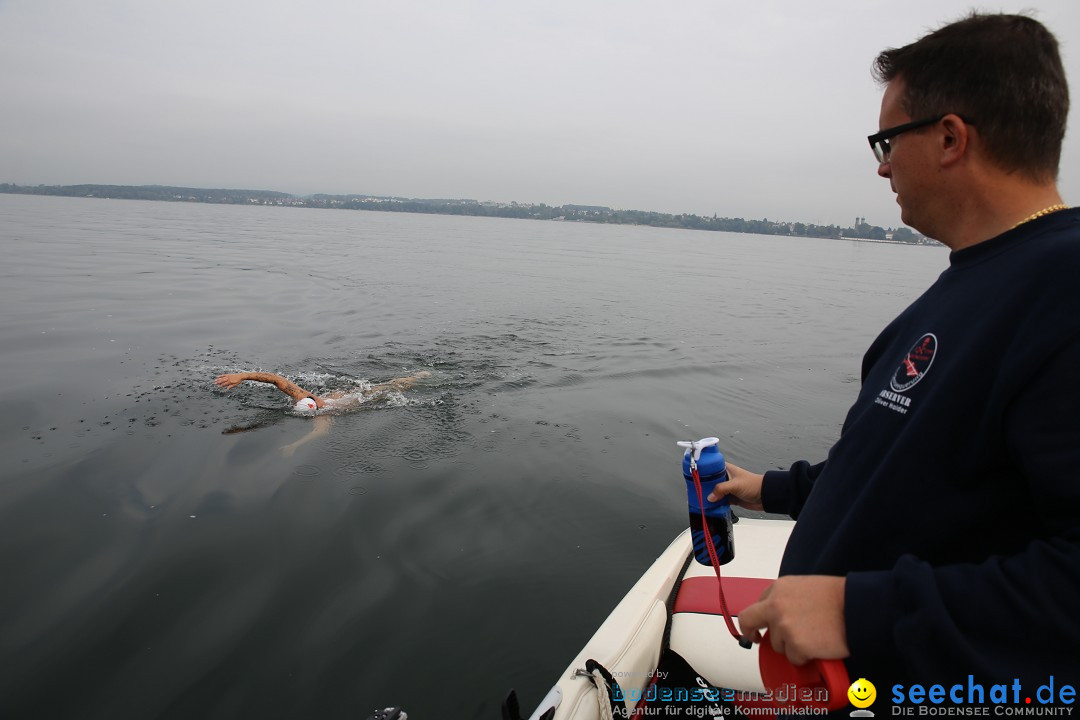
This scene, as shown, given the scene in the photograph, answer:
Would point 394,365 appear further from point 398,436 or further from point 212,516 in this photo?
point 212,516

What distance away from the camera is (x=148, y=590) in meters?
4.45

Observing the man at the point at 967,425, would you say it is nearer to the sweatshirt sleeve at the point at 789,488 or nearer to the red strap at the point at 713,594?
the sweatshirt sleeve at the point at 789,488

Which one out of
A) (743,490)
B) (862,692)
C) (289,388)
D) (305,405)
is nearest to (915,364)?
(862,692)

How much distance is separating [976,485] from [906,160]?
78 cm

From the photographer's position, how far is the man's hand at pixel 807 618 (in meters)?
1.25

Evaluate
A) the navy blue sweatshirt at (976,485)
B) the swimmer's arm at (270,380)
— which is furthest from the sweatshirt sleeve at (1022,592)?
the swimmer's arm at (270,380)

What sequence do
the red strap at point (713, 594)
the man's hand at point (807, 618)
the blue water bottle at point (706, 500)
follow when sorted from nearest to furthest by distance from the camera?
the man's hand at point (807, 618), the blue water bottle at point (706, 500), the red strap at point (713, 594)

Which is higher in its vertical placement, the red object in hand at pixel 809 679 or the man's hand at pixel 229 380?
the red object in hand at pixel 809 679

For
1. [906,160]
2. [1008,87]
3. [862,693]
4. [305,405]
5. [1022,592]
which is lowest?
[305,405]

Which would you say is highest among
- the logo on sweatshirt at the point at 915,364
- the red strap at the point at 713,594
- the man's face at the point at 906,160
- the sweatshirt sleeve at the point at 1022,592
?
the man's face at the point at 906,160

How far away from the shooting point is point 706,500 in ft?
7.68

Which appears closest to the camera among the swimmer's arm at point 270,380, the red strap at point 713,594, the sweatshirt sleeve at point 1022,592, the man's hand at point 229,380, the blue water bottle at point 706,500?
the sweatshirt sleeve at point 1022,592

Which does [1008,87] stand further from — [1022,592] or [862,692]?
[862,692]

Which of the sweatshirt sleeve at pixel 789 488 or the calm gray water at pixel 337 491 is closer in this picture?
the sweatshirt sleeve at pixel 789 488
